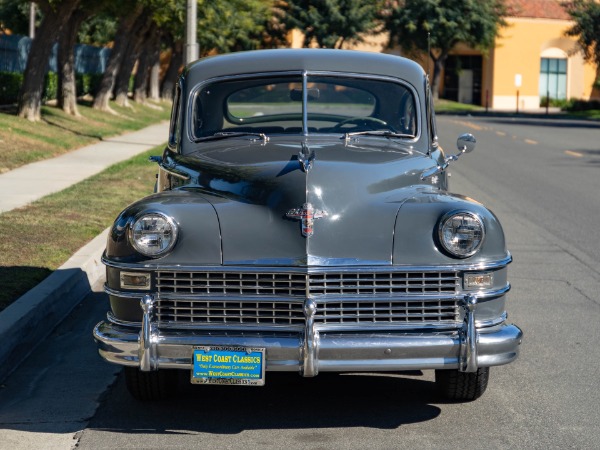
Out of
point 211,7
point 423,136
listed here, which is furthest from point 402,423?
point 211,7

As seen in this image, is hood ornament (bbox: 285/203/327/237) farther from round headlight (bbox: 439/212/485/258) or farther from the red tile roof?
the red tile roof

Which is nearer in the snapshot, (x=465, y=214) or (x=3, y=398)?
(x=465, y=214)

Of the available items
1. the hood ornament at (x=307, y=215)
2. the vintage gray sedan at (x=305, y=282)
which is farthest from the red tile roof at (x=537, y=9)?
the hood ornament at (x=307, y=215)

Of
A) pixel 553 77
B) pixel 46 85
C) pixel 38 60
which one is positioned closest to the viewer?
pixel 38 60

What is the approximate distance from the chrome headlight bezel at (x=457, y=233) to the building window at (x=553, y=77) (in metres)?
71.5

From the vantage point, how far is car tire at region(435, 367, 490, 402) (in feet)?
19.3

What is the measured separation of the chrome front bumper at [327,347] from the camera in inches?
205

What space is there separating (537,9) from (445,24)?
34.4 feet

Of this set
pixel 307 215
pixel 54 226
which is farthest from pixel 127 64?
pixel 307 215

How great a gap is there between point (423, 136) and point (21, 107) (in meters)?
21.0

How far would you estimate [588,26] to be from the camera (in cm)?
5988

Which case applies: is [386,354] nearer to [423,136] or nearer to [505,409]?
[505,409]

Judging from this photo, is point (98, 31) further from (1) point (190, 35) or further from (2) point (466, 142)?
(2) point (466, 142)

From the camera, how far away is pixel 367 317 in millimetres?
5387
